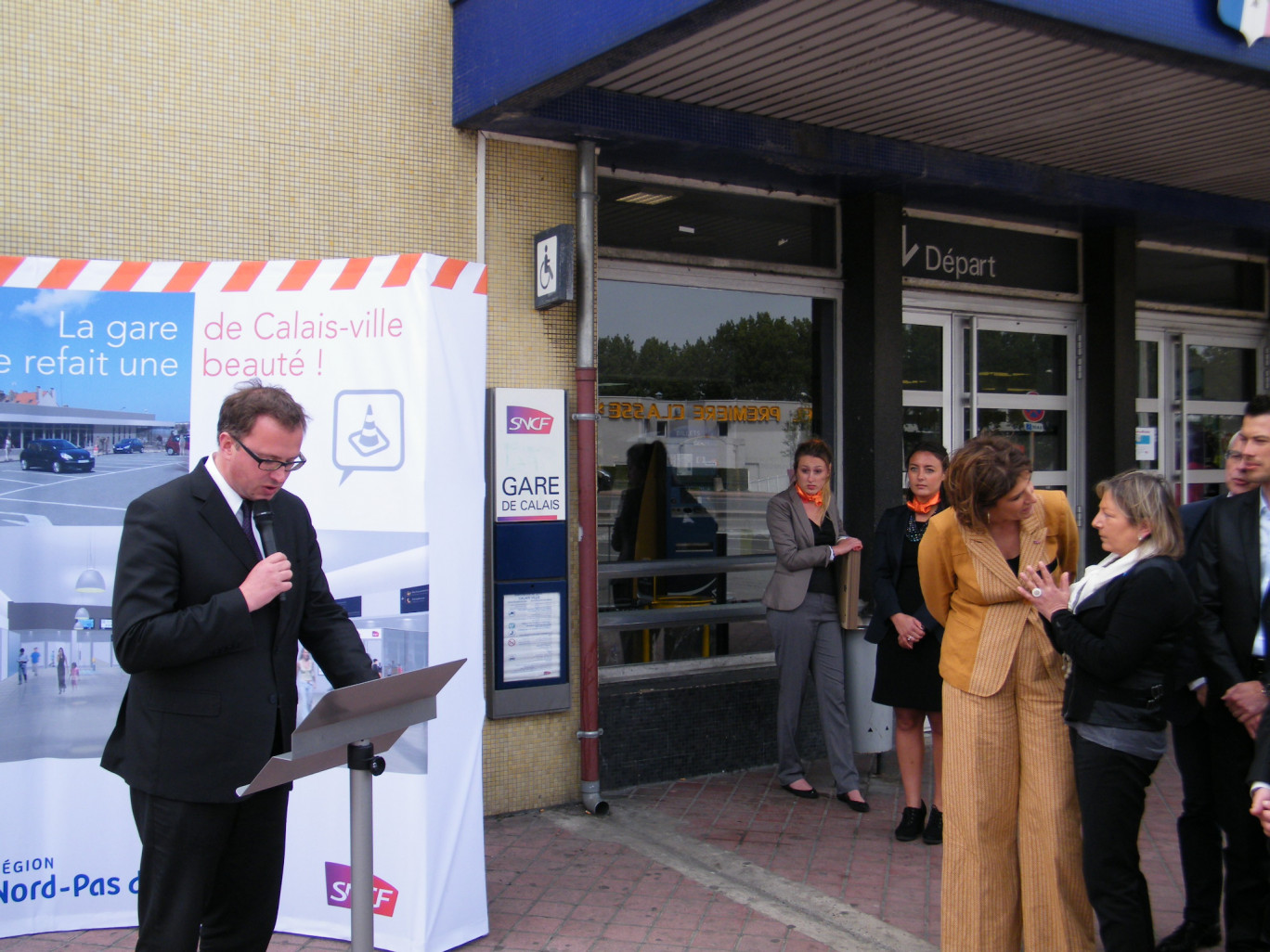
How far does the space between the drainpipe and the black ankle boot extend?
1470 mm

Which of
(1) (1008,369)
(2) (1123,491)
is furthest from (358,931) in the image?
(1) (1008,369)

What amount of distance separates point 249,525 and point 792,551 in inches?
130

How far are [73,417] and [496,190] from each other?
233 centimetres

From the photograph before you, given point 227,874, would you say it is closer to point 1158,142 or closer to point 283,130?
point 283,130

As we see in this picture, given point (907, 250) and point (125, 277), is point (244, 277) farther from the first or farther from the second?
point (907, 250)

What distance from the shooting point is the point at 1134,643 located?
3170 mm

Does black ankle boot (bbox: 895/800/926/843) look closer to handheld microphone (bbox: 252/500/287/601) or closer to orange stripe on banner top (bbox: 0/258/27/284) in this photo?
handheld microphone (bbox: 252/500/287/601)

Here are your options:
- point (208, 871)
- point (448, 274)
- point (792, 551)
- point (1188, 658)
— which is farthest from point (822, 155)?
point (208, 871)

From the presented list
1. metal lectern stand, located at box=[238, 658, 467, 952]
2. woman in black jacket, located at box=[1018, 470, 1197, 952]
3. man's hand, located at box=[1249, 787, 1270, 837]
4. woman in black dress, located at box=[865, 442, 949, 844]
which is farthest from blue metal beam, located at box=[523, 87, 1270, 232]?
man's hand, located at box=[1249, 787, 1270, 837]

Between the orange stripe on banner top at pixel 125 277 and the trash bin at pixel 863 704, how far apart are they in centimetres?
385

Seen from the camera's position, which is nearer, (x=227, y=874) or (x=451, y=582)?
(x=227, y=874)

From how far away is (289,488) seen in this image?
3.79 meters

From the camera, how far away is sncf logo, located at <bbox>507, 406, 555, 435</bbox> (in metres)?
5.19

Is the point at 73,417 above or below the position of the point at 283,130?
below
